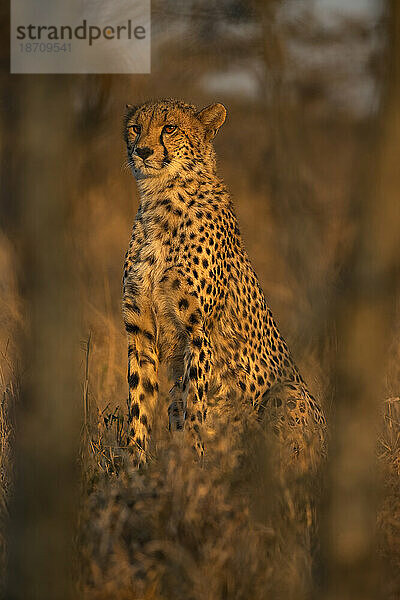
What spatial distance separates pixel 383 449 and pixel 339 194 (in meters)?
3.46

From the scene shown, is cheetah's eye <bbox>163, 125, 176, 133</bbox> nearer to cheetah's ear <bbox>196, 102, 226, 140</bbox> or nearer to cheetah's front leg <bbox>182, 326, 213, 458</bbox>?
cheetah's ear <bbox>196, 102, 226, 140</bbox>

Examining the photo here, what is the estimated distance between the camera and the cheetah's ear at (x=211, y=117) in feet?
11.9

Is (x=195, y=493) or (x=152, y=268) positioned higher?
(x=152, y=268)

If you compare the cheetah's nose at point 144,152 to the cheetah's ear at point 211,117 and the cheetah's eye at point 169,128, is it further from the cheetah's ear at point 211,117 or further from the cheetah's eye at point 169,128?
the cheetah's ear at point 211,117

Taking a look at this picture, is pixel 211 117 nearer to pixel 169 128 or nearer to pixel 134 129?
pixel 169 128

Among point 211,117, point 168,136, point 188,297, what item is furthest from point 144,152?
point 188,297

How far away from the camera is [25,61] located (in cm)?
170

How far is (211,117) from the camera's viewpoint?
3.65 meters

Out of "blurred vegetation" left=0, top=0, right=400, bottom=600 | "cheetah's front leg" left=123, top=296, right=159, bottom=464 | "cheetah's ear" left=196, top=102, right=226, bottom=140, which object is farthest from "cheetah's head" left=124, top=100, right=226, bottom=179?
"cheetah's front leg" left=123, top=296, right=159, bottom=464

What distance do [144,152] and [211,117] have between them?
1.14ft

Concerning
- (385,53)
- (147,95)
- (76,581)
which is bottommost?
(76,581)

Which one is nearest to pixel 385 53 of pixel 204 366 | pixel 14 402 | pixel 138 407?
pixel 14 402

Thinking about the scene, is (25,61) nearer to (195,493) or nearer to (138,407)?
(195,493)

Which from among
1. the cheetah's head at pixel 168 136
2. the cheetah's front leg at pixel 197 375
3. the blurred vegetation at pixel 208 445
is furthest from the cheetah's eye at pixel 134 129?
the cheetah's front leg at pixel 197 375
